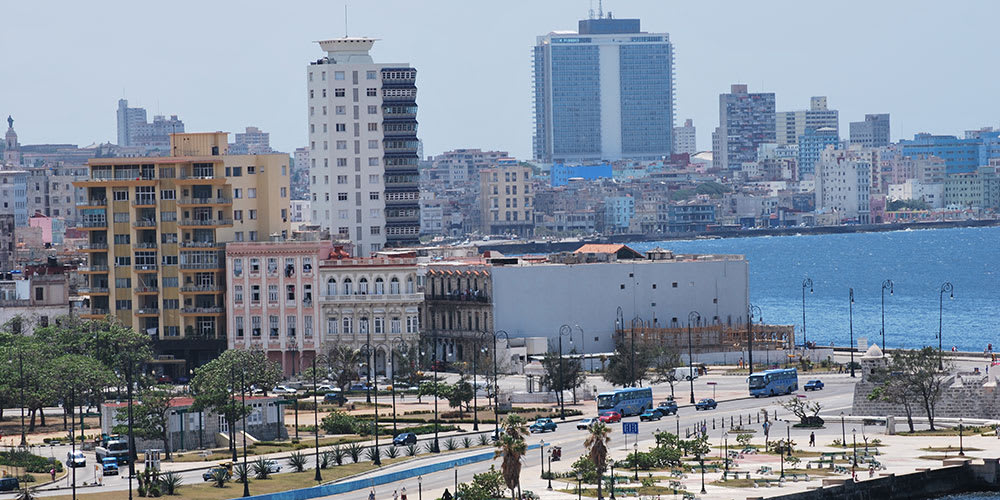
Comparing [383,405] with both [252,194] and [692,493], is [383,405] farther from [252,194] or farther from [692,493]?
[692,493]

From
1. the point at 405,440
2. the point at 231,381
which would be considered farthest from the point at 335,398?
the point at 405,440

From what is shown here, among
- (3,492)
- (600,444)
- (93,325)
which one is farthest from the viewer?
(93,325)

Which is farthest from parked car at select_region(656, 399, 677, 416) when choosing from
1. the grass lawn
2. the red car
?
the grass lawn

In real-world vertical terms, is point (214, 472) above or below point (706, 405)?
below

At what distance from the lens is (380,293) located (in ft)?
457

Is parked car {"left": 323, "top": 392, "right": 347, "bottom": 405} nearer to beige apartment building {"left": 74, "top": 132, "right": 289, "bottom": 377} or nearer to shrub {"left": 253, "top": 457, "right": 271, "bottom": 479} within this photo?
beige apartment building {"left": 74, "top": 132, "right": 289, "bottom": 377}

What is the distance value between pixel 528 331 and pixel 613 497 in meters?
65.9

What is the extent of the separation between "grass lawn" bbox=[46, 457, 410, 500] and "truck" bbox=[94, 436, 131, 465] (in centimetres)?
1026

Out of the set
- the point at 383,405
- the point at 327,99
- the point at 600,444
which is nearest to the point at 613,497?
the point at 600,444

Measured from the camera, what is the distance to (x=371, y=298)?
455ft

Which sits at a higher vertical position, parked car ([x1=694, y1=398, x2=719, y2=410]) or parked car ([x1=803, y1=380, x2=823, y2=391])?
parked car ([x1=803, y1=380, x2=823, y2=391])

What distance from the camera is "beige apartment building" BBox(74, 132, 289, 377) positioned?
458ft

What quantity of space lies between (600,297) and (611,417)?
3899cm

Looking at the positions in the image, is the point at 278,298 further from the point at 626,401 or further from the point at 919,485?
the point at 919,485
